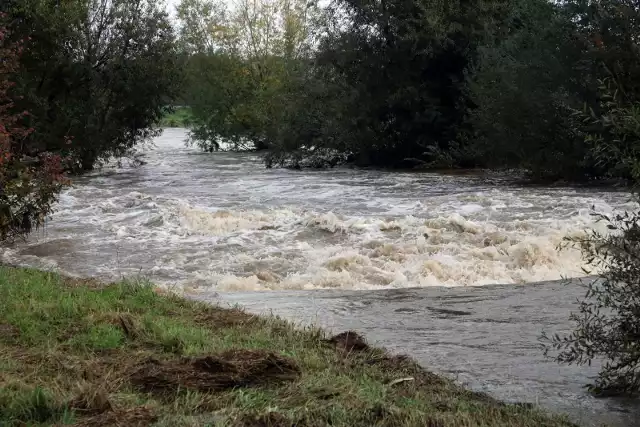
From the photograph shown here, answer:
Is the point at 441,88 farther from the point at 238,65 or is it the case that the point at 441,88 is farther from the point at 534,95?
the point at 238,65

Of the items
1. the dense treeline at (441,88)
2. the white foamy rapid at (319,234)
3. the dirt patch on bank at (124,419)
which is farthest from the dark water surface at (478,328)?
the dense treeline at (441,88)

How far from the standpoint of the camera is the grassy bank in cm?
408

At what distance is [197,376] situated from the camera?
477cm

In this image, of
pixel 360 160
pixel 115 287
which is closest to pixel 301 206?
pixel 115 287

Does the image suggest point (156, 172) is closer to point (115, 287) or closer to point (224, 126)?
point (224, 126)

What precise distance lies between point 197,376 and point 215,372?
0.14 metres

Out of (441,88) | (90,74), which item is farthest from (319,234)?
(441,88)

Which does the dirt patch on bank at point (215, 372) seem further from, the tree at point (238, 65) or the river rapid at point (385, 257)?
the tree at point (238, 65)

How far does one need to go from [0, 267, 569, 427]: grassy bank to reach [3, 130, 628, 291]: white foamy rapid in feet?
15.1

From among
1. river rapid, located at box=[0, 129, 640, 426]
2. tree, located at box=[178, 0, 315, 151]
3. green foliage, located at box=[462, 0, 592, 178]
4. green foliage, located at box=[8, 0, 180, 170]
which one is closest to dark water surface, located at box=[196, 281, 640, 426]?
river rapid, located at box=[0, 129, 640, 426]

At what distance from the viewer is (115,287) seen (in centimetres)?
817

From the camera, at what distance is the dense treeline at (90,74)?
2439 cm

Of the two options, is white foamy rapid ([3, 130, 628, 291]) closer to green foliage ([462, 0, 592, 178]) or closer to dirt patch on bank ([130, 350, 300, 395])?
green foliage ([462, 0, 592, 178])

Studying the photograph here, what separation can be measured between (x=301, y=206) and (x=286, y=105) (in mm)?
14504
